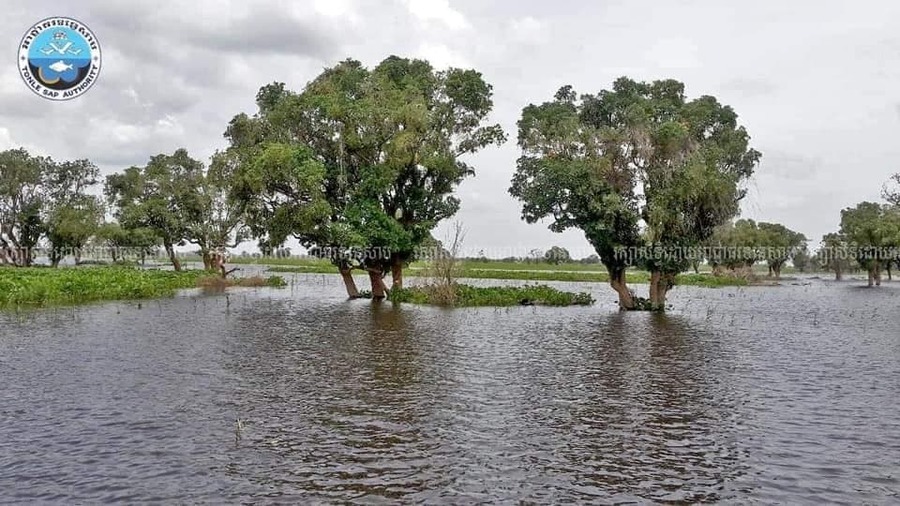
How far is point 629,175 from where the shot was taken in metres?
41.0

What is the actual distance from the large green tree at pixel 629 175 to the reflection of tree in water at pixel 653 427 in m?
16.1

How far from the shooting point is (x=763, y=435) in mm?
14180

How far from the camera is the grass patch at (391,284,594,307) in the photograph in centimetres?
4703

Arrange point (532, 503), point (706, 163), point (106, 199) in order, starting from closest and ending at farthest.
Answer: point (532, 503) < point (706, 163) < point (106, 199)

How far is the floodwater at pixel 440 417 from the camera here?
1095cm

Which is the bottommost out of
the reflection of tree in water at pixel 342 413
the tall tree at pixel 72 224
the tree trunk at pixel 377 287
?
the reflection of tree in water at pixel 342 413

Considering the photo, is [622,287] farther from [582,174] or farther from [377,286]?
[377,286]

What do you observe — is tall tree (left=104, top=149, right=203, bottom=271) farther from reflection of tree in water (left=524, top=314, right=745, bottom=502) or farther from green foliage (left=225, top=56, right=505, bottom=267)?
reflection of tree in water (left=524, top=314, right=745, bottom=502)

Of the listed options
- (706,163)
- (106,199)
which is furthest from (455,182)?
(106,199)

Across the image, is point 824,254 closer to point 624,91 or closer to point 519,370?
point 624,91

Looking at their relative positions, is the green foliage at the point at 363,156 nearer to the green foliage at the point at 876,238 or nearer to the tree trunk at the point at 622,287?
the tree trunk at the point at 622,287

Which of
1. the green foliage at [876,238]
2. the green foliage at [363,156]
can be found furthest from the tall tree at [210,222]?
the green foliage at [876,238]

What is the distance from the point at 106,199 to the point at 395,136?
244 feet

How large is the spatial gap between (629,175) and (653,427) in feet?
93.6
